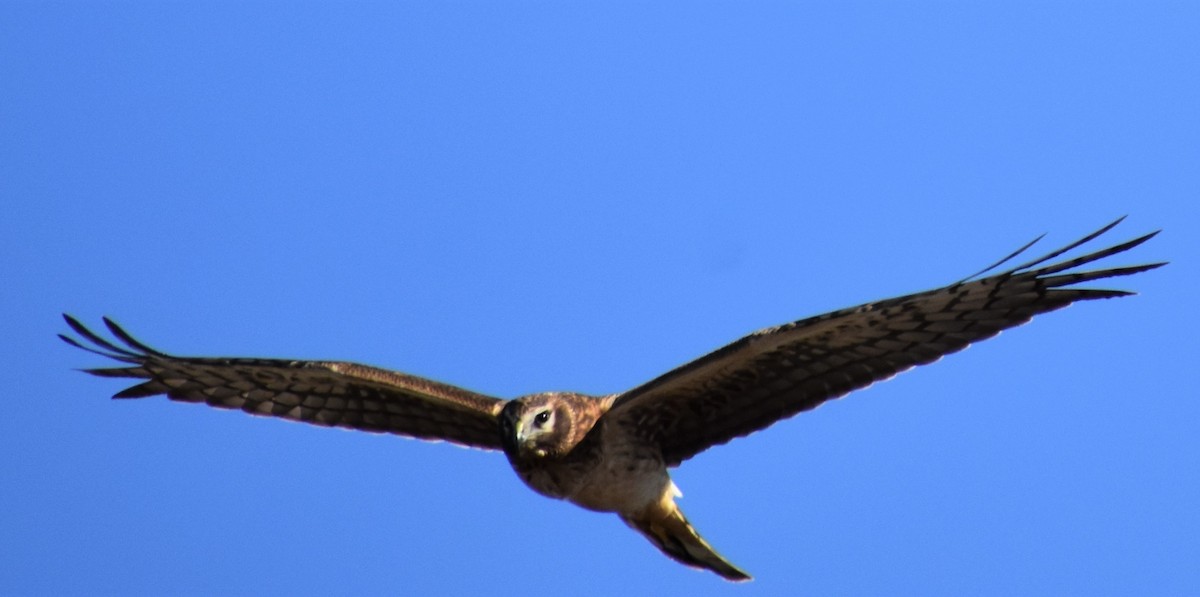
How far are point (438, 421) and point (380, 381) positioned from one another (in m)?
0.43

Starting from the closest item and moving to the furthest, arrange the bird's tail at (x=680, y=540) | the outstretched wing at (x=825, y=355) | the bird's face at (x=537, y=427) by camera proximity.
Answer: the outstretched wing at (x=825, y=355) < the bird's face at (x=537, y=427) < the bird's tail at (x=680, y=540)

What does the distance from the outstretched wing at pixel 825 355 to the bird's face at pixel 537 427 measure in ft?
0.97

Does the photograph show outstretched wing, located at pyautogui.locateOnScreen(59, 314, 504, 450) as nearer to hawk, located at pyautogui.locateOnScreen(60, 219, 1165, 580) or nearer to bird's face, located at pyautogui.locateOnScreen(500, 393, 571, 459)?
A: hawk, located at pyautogui.locateOnScreen(60, 219, 1165, 580)

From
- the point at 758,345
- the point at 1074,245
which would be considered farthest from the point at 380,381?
the point at 1074,245

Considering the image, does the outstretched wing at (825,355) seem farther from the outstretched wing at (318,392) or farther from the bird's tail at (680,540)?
the outstretched wing at (318,392)

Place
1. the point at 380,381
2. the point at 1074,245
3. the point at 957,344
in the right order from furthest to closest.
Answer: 1. the point at 380,381
2. the point at 957,344
3. the point at 1074,245

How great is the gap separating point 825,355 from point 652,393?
867 mm

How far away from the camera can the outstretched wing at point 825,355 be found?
7711 millimetres

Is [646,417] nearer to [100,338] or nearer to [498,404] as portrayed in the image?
[498,404]

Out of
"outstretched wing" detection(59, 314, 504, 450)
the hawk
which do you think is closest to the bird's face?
the hawk

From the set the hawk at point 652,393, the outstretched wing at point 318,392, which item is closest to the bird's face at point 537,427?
the hawk at point 652,393

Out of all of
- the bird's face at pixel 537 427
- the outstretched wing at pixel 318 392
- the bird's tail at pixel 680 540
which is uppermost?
the outstretched wing at pixel 318 392

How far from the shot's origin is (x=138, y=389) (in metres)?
9.47

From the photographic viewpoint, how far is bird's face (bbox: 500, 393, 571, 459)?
8.23m
